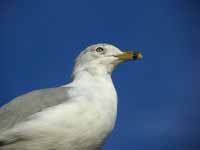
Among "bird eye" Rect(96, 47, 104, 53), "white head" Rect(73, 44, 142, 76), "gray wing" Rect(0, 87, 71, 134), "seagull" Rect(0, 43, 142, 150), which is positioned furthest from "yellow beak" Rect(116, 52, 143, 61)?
"gray wing" Rect(0, 87, 71, 134)

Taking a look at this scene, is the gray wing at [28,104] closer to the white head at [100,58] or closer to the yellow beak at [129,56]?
the white head at [100,58]

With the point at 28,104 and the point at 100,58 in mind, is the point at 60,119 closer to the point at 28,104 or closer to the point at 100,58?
the point at 28,104

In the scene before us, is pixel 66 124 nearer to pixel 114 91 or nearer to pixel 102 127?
pixel 102 127

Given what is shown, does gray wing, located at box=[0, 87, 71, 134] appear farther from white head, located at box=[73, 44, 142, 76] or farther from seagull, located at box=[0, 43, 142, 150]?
white head, located at box=[73, 44, 142, 76]

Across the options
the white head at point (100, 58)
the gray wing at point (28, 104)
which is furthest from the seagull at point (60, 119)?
the white head at point (100, 58)

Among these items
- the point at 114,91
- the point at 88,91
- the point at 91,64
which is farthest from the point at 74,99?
the point at 91,64
